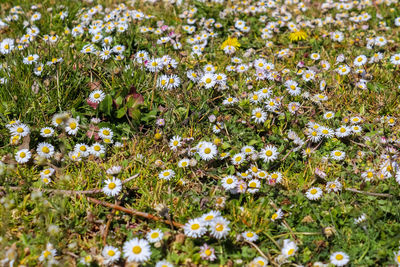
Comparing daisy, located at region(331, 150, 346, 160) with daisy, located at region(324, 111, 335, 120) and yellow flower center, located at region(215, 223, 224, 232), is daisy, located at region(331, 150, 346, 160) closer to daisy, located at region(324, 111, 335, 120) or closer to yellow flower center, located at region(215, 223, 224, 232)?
daisy, located at region(324, 111, 335, 120)

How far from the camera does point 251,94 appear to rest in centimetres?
355

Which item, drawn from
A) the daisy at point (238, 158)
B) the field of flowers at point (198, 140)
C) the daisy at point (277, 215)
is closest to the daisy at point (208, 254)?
the field of flowers at point (198, 140)

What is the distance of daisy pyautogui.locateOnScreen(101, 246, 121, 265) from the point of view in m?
2.39

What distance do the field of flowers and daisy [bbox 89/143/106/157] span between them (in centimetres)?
1

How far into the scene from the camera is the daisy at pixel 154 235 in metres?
2.49

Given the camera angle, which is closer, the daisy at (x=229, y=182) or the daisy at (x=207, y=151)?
the daisy at (x=229, y=182)

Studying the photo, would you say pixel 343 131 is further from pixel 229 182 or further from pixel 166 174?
pixel 166 174

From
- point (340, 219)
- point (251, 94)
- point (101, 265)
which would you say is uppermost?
point (251, 94)

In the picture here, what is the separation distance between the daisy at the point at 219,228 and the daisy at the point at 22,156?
1484mm

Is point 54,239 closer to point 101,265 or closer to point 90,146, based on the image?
point 101,265

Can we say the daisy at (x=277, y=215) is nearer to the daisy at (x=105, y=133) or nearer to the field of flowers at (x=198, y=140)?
the field of flowers at (x=198, y=140)

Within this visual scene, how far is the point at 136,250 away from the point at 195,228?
14.7 inches

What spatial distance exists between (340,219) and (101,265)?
1495 millimetres

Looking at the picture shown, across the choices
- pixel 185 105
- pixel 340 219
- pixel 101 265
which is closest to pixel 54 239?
pixel 101 265
